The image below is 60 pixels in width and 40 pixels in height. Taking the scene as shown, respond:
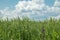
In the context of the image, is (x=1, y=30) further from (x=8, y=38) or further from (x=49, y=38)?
(x=49, y=38)

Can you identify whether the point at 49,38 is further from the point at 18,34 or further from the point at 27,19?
the point at 27,19

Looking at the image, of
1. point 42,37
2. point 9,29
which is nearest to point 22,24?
point 9,29

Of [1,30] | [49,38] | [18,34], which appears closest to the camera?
[49,38]

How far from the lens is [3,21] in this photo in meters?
13.2

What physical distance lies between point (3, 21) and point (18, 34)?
2844 mm

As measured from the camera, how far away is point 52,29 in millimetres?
10320

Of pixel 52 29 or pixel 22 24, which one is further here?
pixel 22 24

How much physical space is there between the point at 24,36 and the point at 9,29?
1080 millimetres

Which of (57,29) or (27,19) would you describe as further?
(27,19)

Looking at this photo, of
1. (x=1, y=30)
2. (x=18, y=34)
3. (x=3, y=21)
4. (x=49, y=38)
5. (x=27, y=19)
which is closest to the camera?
(x=49, y=38)

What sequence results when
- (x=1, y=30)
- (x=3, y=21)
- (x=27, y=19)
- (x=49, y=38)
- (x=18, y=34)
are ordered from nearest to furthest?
1. (x=49, y=38)
2. (x=18, y=34)
3. (x=1, y=30)
4. (x=27, y=19)
5. (x=3, y=21)

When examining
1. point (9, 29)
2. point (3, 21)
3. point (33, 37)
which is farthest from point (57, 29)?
point (3, 21)

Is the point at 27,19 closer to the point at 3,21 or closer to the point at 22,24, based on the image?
the point at 22,24

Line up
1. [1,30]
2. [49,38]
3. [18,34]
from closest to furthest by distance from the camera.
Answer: [49,38] < [18,34] < [1,30]
